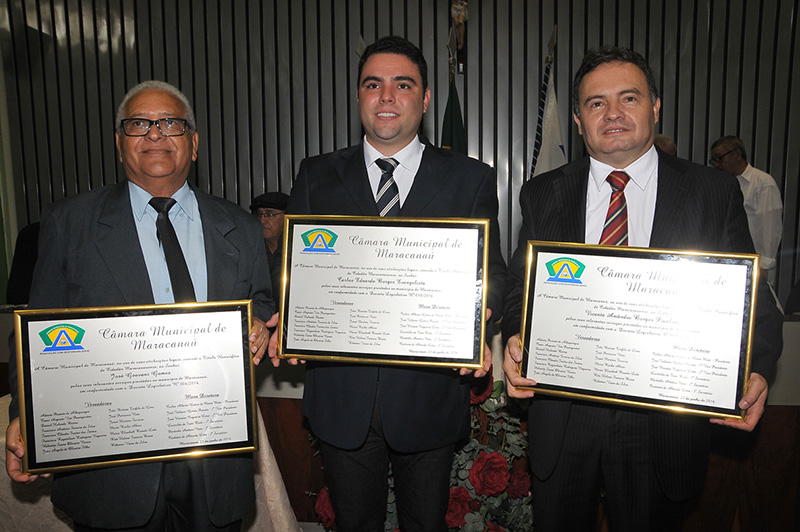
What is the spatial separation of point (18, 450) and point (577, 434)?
4.76ft

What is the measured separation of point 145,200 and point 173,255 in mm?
190

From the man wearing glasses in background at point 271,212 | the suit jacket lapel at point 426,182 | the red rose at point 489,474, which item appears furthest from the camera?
the man wearing glasses in background at point 271,212

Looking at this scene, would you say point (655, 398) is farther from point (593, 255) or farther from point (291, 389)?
point (291, 389)

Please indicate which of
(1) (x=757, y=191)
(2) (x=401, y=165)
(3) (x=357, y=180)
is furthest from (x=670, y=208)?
(1) (x=757, y=191)

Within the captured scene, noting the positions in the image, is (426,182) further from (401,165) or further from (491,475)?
(491,475)

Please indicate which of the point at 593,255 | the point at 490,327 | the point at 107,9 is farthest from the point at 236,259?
the point at 107,9

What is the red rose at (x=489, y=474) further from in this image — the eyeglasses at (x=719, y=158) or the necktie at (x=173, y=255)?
the eyeglasses at (x=719, y=158)

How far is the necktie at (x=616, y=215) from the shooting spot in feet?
4.71

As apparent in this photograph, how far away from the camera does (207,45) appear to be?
5.19m

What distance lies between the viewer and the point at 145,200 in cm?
142

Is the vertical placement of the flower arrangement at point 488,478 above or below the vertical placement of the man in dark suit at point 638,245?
below

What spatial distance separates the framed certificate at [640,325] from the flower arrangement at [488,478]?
0.77m

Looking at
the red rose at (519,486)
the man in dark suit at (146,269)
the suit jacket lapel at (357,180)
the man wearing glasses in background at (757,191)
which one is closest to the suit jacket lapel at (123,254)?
the man in dark suit at (146,269)

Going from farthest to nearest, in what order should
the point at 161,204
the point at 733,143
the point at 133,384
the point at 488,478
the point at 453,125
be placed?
the point at 453,125, the point at 733,143, the point at 488,478, the point at 161,204, the point at 133,384
